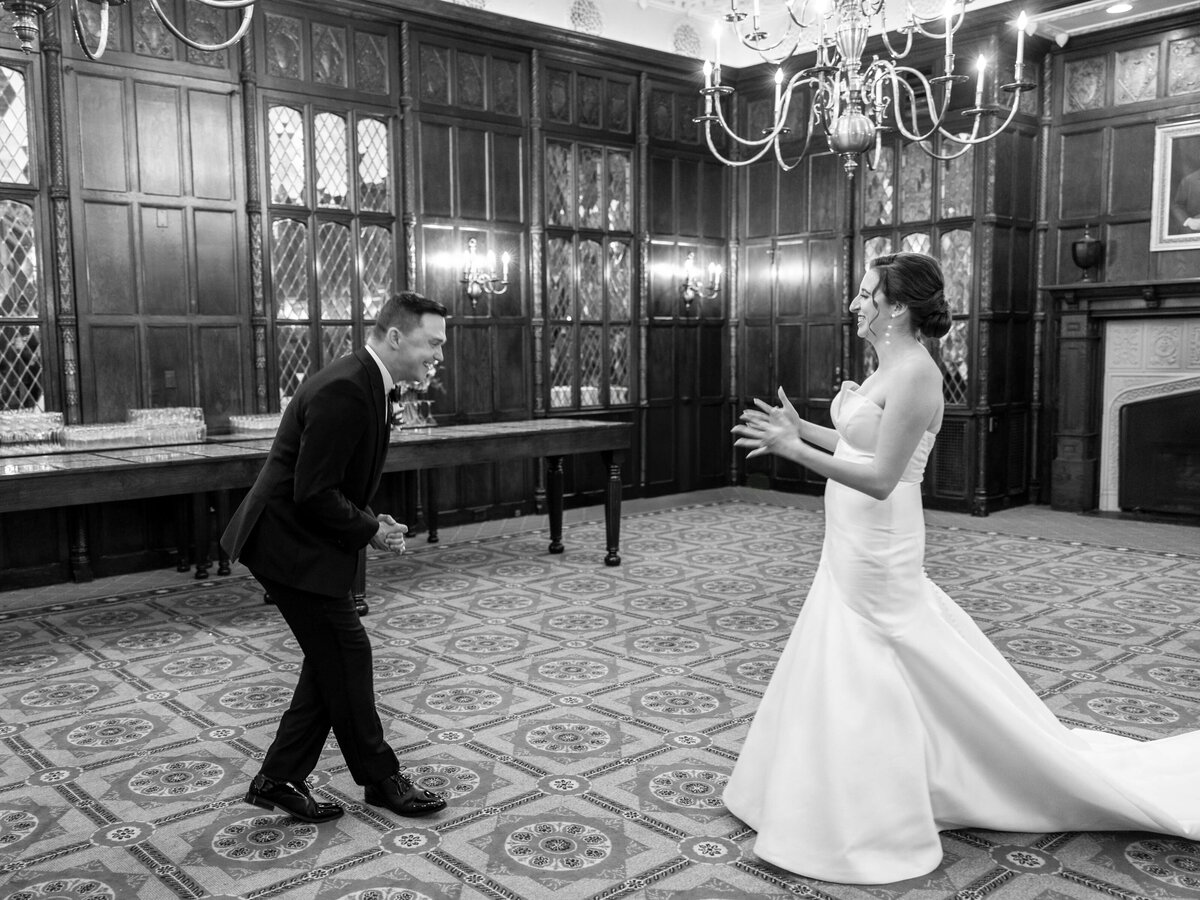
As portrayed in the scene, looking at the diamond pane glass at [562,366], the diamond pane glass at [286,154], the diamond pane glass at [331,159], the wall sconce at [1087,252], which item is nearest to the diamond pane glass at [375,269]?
the diamond pane glass at [331,159]

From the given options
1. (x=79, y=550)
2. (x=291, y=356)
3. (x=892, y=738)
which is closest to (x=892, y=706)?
(x=892, y=738)

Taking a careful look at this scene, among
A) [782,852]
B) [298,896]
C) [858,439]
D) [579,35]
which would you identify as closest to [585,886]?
[782,852]

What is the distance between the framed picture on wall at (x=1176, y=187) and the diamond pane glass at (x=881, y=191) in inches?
82.9

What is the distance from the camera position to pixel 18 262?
6766 millimetres

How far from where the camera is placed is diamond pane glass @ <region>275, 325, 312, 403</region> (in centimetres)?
791

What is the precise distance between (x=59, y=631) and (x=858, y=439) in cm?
447

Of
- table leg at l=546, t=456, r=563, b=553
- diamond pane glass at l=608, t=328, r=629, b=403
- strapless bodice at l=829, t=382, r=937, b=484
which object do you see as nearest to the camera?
strapless bodice at l=829, t=382, r=937, b=484

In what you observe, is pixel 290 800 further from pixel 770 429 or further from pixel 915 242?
pixel 915 242

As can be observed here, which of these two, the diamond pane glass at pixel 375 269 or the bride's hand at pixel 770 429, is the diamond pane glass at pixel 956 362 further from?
the bride's hand at pixel 770 429

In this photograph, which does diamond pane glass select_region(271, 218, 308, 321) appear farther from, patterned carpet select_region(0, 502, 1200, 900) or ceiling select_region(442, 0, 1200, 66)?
ceiling select_region(442, 0, 1200, 66)

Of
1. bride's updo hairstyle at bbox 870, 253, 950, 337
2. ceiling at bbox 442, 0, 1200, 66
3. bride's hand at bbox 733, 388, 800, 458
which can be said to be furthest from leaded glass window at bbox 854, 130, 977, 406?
bride's hand at bbox 733, 388, 800, 458

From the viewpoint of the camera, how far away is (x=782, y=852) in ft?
9.86

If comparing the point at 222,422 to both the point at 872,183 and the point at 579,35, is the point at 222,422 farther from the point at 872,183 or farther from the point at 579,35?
the point at 872,183

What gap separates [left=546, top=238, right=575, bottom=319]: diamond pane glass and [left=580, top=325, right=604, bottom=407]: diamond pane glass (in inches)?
11.6
